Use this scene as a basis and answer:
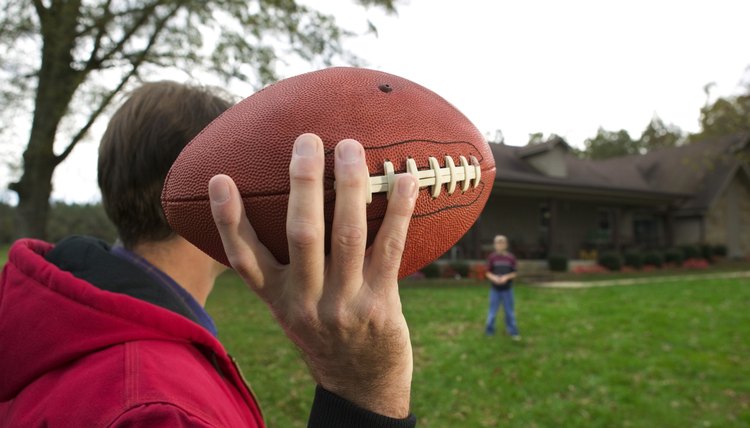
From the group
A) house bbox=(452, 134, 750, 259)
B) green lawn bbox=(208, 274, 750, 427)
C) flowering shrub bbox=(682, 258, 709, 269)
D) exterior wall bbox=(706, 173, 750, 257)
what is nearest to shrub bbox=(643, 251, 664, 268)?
house bbox=(452, 134, 750, 259)

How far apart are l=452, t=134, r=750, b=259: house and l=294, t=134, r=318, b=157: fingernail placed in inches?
669

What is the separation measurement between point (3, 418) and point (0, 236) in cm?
5356

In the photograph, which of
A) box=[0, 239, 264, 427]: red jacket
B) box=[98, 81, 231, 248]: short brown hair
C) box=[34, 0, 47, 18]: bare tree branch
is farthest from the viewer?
box=[34, 0, 47, 18]: bare tree branch

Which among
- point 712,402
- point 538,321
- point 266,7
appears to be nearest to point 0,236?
point 266,7

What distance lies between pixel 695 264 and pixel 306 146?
2435 centimetres

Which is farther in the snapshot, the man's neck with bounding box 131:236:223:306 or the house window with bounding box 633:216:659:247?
the house window with bounding box 633:216:659:247

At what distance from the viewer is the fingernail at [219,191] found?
0.90 meters

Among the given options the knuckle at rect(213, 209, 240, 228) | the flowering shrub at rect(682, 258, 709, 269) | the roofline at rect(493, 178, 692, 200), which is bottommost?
the flowering shrub at rect(682, 258, 709, 269)

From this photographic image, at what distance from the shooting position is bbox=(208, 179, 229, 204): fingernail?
2.95 ft

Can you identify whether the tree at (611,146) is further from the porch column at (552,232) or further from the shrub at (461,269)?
the shrub at (461,269)

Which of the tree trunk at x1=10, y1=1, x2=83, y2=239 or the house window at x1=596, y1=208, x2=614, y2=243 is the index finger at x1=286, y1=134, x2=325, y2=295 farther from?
the house window at x1=596, y1=208, x2=614, y2=243

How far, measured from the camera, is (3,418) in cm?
119

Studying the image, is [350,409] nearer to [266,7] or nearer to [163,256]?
[163,256]

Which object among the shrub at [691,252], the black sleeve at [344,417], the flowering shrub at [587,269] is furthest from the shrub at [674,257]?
the black sleeve at [344,417]
